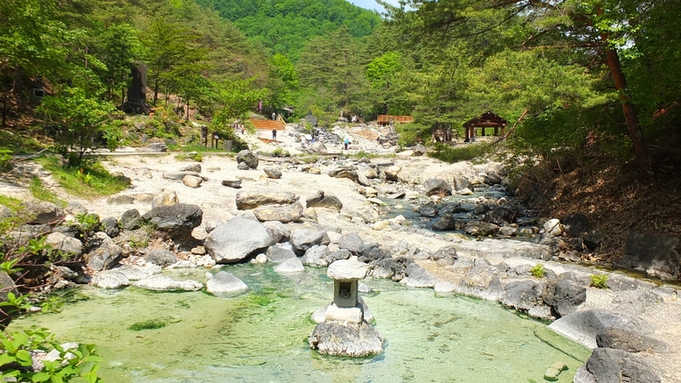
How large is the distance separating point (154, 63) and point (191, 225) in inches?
990

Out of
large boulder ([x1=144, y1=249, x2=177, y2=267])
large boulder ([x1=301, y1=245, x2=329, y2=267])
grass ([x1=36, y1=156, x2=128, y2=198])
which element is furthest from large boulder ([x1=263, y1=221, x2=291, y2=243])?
grass ([x1=36, y1=156, x2=128, y2=198])

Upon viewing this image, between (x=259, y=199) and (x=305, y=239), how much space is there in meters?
3.68

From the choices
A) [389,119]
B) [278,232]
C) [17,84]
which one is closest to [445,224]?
[278,232]

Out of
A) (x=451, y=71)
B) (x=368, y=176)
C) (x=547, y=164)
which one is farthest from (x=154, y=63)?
(x=547, y=164)

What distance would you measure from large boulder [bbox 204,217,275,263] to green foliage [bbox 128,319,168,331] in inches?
139

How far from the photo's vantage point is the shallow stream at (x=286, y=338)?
230 inches

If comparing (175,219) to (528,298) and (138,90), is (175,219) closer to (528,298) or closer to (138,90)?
(528,298)

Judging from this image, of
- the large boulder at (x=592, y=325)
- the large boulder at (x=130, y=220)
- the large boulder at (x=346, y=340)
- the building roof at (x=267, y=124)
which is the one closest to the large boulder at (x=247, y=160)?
the large boulder at (x=130, y=220)

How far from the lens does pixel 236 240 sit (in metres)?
11.1

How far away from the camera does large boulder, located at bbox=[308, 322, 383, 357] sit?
6.25 m

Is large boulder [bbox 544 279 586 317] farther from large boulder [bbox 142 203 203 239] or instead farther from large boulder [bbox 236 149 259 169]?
large boulder [bbox 236 149 259 169]

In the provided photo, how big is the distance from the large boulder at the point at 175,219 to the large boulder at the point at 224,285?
2750 mm

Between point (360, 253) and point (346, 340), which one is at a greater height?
point (360, 253)

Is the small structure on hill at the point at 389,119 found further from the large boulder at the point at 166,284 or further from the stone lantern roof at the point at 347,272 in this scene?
the stone lantern roof at the point at 347,272
